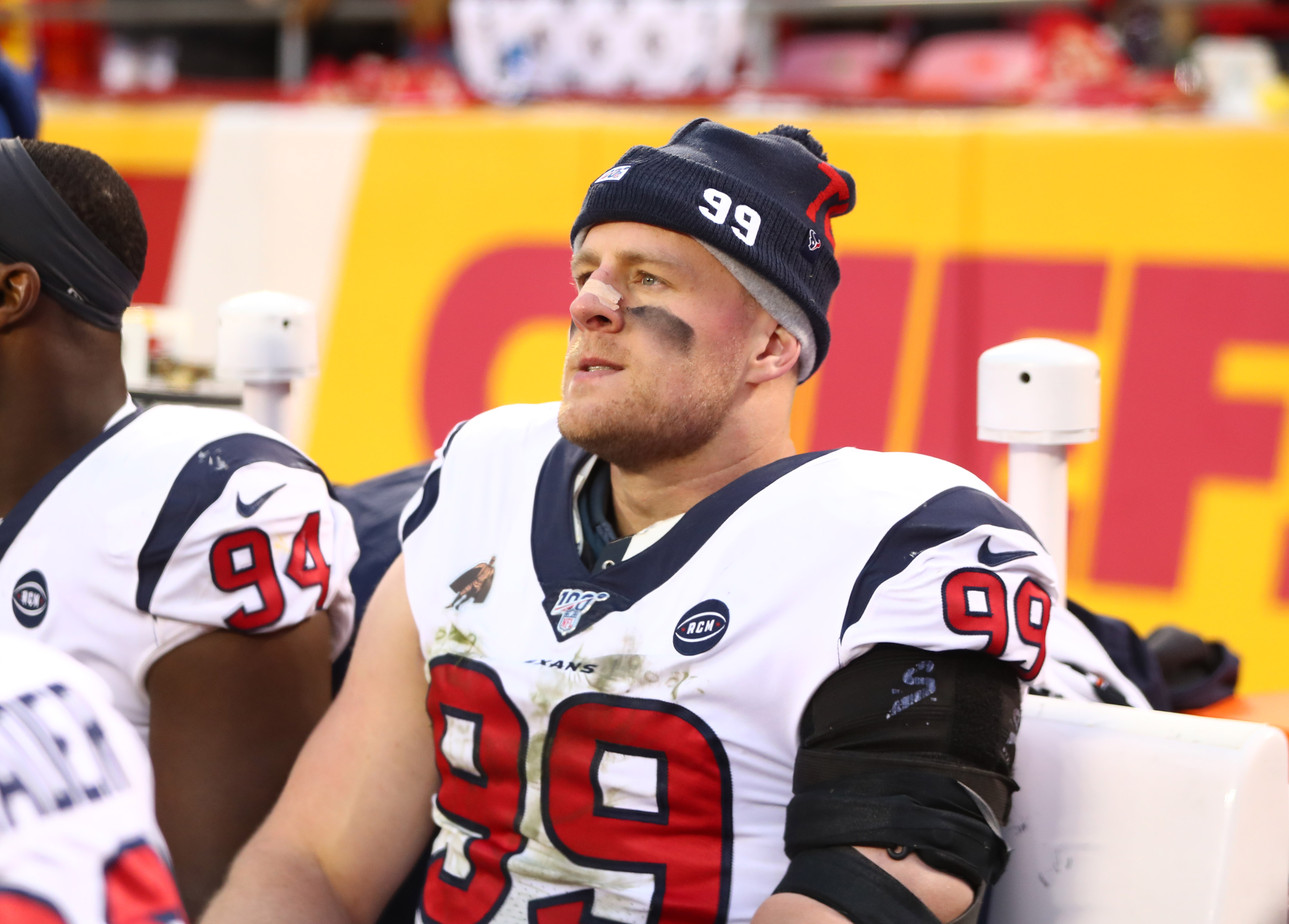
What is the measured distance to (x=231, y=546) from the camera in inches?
69.7

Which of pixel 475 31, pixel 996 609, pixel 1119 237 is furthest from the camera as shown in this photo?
pixel 475 31

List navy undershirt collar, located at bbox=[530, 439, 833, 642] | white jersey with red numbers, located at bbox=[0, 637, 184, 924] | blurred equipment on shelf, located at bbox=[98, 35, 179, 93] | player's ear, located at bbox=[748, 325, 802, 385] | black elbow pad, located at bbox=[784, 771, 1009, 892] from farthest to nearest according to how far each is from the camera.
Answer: blurred equipment on shelf, located at bbox=[98, 35, 179, 93] → player's ear, located at bbox=[748, 325, 802, 385] → navy undershirt collar, located at bbox=[530, 439, 833, 642] → black elbow pad, located at bbox=[784, 771, 1009, 892] → white jersey with red numbers, located at bbox=[0, 637, 184, 924]

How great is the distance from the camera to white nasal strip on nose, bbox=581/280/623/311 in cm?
Result: 166

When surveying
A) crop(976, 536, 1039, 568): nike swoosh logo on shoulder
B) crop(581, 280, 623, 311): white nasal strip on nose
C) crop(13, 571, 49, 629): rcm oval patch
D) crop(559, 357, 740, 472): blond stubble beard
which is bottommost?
crop(13, 571, 49, 629): rcm oval patch

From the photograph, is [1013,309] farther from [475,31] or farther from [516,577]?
[475,31]

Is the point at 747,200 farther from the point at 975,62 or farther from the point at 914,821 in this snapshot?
the point at 975,62

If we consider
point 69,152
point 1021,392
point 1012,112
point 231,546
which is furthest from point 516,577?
point 1012,112

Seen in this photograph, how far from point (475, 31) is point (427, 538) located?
3.94 meters

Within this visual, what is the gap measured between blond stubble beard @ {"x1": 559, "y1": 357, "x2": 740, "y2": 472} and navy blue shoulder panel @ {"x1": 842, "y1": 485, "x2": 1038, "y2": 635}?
0.28 metres

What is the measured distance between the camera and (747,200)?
1.66 meters

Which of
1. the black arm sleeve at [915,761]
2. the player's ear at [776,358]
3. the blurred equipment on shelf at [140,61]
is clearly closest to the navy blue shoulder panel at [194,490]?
the player's ear at [776,358]

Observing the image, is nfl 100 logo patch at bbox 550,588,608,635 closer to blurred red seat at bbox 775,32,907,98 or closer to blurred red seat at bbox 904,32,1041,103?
blurred red seat at bbox 904,32,1041,103

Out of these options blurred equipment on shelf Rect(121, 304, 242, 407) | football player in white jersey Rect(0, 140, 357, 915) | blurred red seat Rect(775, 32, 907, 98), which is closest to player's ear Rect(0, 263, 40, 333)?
football player in white jersey Rect(0, 140, 357, 915)

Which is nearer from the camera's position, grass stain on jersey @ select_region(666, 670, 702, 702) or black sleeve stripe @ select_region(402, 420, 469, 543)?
grass stain on jersey @ select_region(666, 670, 702, 702)
